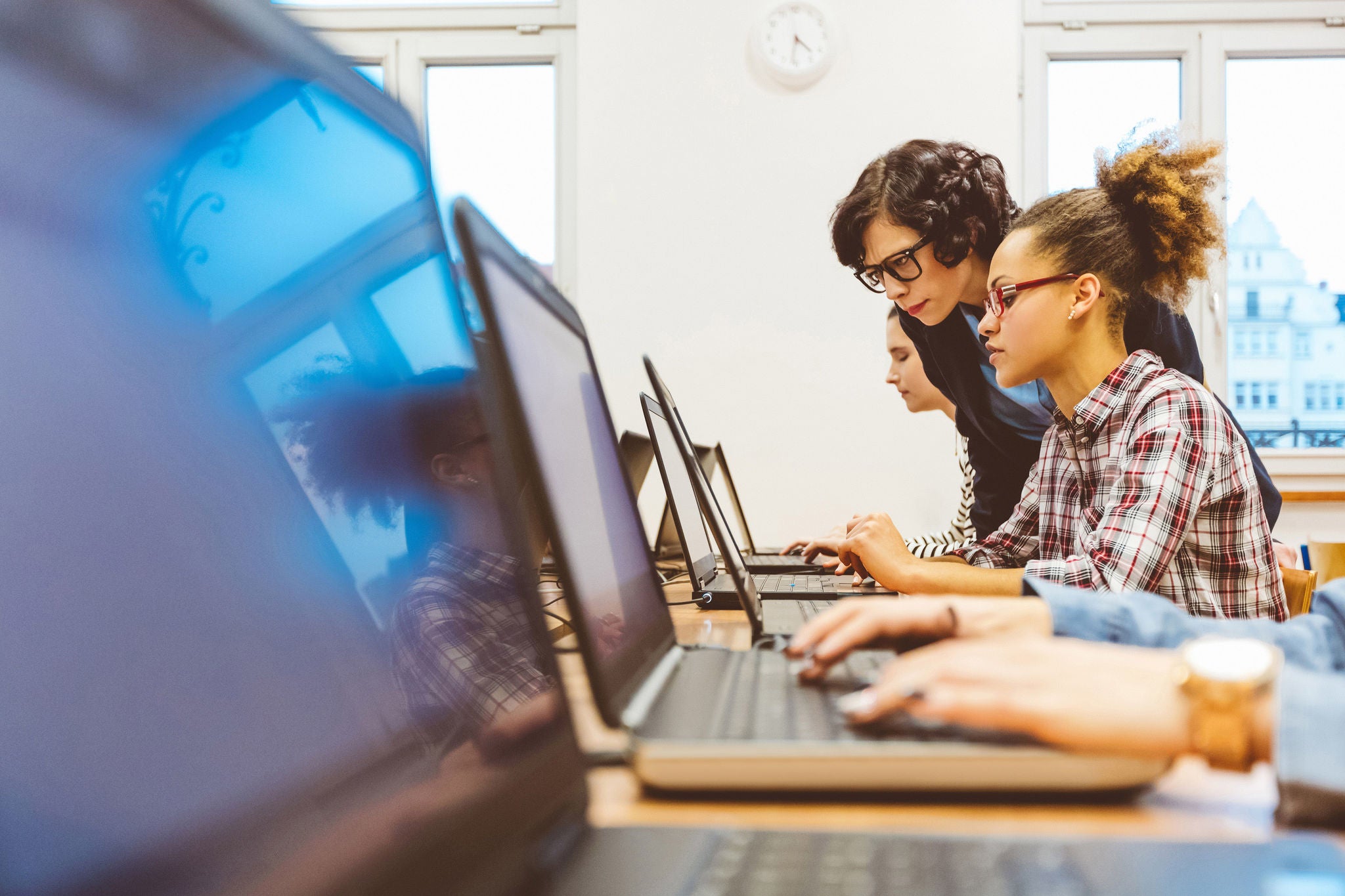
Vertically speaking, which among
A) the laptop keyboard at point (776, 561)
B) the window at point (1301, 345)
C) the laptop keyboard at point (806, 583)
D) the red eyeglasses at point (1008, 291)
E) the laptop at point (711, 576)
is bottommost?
the laptop keyboard at point (776, 561)

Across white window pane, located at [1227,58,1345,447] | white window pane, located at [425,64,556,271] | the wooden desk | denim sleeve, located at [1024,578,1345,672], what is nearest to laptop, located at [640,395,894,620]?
denim sleeve, located at [1024,578,1345,672]

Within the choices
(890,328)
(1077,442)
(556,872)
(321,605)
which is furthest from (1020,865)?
(890,328)

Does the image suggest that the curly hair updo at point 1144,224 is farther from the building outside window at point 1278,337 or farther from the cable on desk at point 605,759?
the building outside window at point 1278,337

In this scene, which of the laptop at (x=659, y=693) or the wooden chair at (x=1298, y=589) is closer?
the laptop at (x=659, y=693)

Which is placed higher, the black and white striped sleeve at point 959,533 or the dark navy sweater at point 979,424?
the dark navy sweater at point 979,424

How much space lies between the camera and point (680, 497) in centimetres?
124

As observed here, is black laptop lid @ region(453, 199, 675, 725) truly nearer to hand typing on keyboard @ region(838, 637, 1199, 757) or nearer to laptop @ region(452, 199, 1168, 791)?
laptop @ region(452, 199, 1168, 791)

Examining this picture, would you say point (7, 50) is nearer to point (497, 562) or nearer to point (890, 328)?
point (497, 562)

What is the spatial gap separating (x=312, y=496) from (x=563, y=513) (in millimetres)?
167

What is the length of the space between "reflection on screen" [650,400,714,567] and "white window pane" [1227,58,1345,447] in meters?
2.71

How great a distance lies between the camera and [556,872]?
367 mm

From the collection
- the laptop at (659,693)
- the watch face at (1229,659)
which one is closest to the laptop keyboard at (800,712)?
the laptop at (659,693)

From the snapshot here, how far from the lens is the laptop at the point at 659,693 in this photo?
1.44 ft

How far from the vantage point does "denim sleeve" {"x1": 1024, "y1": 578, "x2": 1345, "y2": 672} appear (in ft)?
2.09
